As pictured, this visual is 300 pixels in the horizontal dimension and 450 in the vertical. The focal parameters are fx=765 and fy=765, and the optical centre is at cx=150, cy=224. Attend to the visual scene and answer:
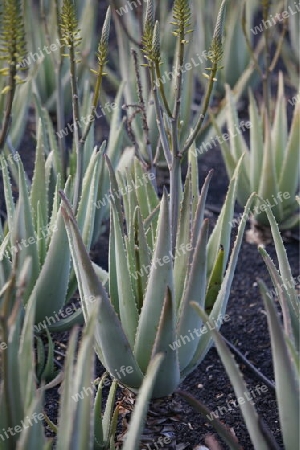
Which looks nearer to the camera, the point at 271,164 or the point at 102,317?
the point at 102,317

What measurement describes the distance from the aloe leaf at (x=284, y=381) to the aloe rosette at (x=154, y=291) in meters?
0.21

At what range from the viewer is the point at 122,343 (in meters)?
1.29

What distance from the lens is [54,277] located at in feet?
5.37

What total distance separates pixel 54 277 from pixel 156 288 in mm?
412

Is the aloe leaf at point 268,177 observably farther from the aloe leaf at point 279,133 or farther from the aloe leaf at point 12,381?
the aloe leaf at point 12,381

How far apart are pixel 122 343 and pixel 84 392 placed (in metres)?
0.28

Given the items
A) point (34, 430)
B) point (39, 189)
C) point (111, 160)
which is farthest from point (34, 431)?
point (111, 160)

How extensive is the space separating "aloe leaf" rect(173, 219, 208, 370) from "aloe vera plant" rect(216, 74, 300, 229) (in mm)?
1013

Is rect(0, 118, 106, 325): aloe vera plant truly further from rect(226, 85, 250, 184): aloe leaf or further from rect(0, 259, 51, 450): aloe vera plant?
rect(226, 85, 250, 184): aloe leaf

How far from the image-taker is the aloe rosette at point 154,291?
1251 millimetres

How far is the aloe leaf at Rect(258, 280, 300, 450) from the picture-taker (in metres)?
1.04

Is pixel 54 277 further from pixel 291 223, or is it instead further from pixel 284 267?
pixel 291 223

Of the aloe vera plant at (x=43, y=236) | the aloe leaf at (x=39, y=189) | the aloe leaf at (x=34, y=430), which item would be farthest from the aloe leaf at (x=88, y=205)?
the aloe leaf at (x=34, y=430)

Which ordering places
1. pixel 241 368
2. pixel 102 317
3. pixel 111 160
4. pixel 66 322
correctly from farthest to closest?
pixel 111 160 < pixel 241 368 < pixel 66 322 < pixel 102 317
